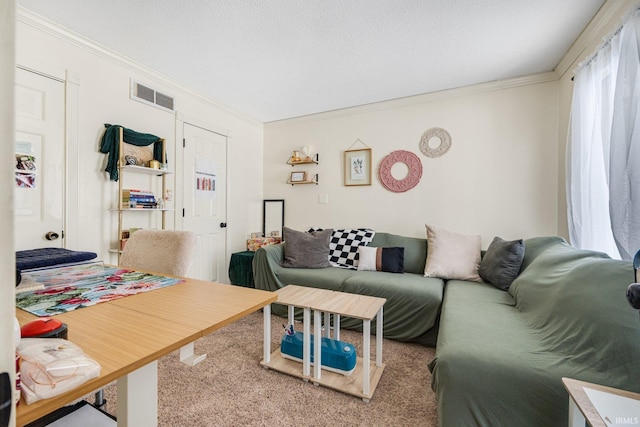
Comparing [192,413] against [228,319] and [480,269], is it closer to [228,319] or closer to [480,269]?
[228,319]

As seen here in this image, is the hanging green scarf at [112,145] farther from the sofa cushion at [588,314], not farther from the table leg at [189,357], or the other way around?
the sofa cushion at [588,314]

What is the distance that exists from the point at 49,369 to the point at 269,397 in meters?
1.41

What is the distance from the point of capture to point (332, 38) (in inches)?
83.2

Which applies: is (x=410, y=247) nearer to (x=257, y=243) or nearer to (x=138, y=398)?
(x=257, y=243)

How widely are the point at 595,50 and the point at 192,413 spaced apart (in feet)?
11.2

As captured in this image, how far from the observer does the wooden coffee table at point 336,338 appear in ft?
5.16

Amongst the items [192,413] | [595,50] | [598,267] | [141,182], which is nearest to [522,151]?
[595,50]

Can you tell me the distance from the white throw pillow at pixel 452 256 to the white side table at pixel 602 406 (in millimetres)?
1778

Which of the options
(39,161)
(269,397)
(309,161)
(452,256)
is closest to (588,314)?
(452,256)

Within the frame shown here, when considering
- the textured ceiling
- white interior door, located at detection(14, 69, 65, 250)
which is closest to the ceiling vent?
the textured ceiling

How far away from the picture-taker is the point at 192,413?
1444 millimetres

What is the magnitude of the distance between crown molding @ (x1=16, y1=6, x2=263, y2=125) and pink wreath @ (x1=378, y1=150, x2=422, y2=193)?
2294mm

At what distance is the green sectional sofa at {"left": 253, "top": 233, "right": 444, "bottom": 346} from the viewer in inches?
87.5

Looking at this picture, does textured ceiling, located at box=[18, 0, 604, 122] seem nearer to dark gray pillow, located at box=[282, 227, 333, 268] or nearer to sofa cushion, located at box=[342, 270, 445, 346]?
dark gray pillow, located at box=[282, 227, 333, 268]
